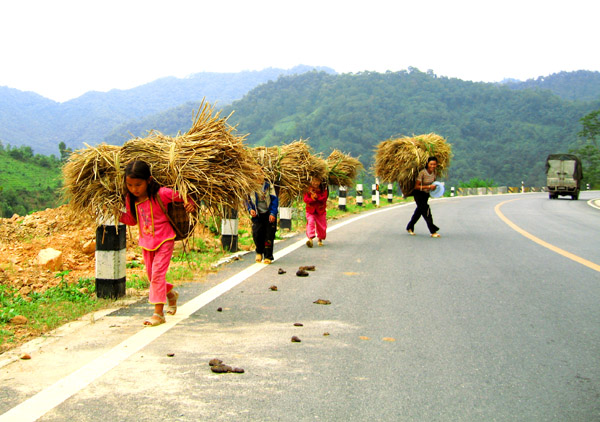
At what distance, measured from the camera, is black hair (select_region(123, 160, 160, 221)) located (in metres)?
5.03

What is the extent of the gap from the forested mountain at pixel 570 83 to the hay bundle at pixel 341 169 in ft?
546

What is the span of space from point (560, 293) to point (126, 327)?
463cm

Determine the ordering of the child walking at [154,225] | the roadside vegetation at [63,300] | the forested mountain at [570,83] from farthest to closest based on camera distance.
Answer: the forested mountain at [570,83], the child walking at [154,225], the roadside vegetation at [63,300]

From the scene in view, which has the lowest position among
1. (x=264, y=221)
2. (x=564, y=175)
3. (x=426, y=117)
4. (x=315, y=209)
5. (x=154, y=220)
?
(x=264, y=221)

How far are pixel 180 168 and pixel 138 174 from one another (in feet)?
1.19

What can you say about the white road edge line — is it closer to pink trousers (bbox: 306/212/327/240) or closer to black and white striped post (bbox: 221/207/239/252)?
black and white striped post (bbox: 221/207/239/252)

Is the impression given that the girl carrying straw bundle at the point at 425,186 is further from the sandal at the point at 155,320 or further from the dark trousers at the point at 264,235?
the sandal at the point at 155,320

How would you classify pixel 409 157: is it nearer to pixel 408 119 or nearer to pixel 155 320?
pixel 155 320

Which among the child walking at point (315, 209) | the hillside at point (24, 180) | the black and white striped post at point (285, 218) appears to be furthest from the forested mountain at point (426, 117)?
the child walking at point (315, 209)

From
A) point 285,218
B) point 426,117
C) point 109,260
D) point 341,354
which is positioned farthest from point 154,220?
point 426,117

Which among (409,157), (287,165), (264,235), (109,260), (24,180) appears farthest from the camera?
(24,180)

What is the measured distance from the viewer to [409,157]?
13.4 m

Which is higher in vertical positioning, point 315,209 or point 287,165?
point 287,165

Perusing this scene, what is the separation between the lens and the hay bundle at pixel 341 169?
472 inches
